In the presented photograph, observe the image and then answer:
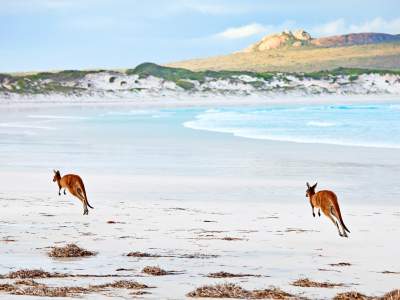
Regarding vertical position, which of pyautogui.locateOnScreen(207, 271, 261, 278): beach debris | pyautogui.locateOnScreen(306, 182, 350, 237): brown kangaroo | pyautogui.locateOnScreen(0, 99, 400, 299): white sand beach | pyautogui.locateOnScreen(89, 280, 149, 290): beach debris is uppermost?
pyautogui.locateOnScreen(306, 182, 350, 237): brown kangaroo

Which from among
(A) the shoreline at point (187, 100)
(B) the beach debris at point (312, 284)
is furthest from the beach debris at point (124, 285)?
(A) the shoreline at point (187, 100)

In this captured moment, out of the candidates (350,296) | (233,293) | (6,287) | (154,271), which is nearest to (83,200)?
(154,271)

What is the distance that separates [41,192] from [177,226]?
4.58m

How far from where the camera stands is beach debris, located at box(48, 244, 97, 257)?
29.3ft

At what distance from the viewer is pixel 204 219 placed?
12.1 m

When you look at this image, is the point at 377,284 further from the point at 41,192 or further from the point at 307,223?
the point at 41,192

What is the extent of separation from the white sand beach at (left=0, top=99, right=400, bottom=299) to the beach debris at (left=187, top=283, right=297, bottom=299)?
0.18 meters

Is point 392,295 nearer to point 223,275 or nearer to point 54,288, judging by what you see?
point 223,275

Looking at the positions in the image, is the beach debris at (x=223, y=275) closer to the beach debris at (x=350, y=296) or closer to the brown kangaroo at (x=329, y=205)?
the beach debris at (x=350, y=296)

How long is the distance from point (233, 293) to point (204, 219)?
4916mm

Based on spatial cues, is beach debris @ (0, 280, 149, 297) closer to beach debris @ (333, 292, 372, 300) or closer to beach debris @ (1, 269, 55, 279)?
beach debris @ (1, 269, 55, 279)

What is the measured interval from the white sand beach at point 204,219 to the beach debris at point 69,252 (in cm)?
11

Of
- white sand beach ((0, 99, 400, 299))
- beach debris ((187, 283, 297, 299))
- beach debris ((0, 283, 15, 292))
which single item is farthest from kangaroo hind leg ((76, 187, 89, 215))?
beach debris ((187, 283, 297, 299))

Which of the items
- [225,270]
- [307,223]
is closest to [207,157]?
[307,223]
